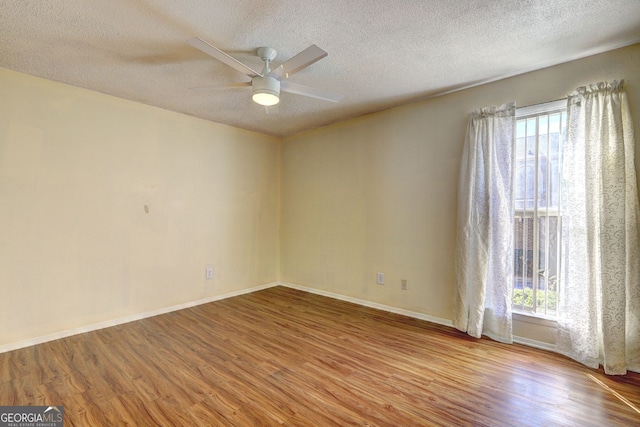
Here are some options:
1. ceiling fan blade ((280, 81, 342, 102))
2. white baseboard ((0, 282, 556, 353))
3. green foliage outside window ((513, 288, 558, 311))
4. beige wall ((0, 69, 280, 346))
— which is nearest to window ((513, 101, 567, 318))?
green foliage outside window ((513, 288, 558, 311))

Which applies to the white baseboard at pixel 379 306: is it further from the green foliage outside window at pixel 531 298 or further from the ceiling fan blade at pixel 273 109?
the ceiling fan blade at pixel 273 109

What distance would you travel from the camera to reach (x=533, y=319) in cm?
248

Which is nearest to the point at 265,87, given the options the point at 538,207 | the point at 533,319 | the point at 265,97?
the point at 265,97

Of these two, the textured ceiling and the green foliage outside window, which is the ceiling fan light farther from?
the green foliage outside window

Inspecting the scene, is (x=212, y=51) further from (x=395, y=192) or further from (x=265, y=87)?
(x=395, y=192)

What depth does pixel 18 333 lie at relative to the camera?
245 cm

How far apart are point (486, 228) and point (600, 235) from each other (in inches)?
29.3

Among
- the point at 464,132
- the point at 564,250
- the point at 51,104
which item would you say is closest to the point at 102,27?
the point at 51,104

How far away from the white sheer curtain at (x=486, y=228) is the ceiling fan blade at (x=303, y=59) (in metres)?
1.74

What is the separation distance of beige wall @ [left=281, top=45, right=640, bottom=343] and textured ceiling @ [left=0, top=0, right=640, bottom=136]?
20 cm

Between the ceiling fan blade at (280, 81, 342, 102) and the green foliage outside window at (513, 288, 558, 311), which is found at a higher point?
the ceiling fan blade at (280, 81, 342, 102)

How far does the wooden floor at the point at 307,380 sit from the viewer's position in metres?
1.65

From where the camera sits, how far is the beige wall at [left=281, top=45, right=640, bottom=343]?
2490 millimetres

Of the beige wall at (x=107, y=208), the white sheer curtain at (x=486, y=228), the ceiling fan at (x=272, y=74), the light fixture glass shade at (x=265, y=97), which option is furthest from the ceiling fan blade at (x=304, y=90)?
the beige wall at (x=107, y=208)
